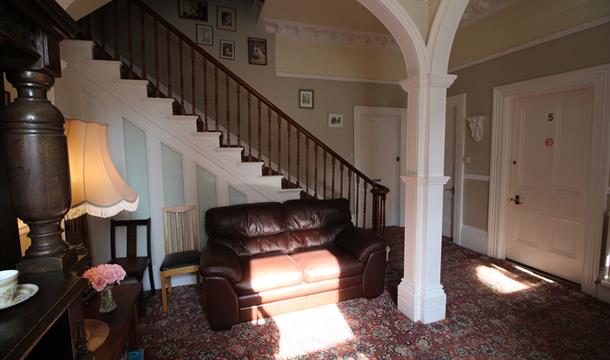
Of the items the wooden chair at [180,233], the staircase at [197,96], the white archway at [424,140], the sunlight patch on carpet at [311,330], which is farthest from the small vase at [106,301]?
the white archway at [424,140]

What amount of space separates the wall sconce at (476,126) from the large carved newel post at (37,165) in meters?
4.33

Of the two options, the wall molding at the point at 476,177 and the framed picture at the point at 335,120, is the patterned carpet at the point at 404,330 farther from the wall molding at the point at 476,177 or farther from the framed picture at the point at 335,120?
the framed picture at the point at 335,120

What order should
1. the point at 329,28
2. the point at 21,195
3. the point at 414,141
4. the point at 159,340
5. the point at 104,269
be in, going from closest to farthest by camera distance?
the point at 21,195
the point at 104,269
the point at 159,340
the point at 414,141
the point at 329,28

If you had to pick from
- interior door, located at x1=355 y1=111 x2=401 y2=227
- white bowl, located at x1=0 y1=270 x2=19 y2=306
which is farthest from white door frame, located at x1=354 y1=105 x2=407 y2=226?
white bowl, located at x1=0 y1=270 x2=19 y2=306

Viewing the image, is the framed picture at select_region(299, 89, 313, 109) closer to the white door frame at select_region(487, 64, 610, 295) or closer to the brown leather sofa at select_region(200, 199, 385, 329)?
the brown leather sofa at select_region(200, 199, 385, 329)

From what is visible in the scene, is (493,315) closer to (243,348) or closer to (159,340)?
(243,348)

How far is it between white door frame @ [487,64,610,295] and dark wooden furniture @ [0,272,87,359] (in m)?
3.96

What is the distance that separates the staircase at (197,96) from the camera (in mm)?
3020

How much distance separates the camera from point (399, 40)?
2.33m

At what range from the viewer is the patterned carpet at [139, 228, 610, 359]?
2.08 metres

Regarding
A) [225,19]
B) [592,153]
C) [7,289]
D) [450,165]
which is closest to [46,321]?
[7,289]

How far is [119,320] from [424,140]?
2.30 m

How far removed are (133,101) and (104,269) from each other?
6.72ft

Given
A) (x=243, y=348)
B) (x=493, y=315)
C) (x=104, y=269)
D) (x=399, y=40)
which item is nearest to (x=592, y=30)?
(x=399, y=40)
